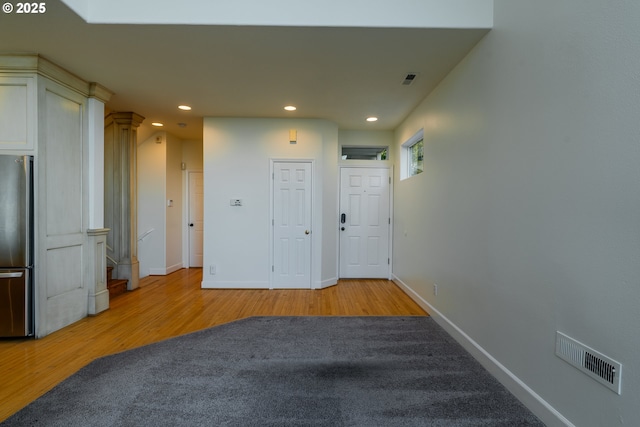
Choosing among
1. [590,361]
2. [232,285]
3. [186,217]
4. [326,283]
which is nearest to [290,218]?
[326,283]

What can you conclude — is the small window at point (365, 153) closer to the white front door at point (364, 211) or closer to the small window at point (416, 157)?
the white front door at point (364, 211)

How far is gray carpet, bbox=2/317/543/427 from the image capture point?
175 centimetres

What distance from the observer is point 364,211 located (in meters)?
5.23

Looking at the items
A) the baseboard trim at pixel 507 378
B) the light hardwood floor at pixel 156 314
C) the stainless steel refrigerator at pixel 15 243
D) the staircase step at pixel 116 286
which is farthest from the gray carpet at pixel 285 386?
the staircase step at pixel 116 286

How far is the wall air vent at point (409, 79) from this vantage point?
306 cm

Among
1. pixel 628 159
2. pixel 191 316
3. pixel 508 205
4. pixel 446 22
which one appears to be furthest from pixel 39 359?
pixel 446 22

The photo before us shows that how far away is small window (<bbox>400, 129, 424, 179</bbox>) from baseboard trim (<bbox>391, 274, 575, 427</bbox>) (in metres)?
2.01

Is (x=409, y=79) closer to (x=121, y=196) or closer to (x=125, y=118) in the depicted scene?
(x=125, y=118)

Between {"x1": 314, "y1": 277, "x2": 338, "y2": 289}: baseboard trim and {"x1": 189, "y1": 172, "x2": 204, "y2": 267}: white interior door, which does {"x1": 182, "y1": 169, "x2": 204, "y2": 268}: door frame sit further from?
{"x1": 314, "y1": 277, "x2": 338, "y2": 289}: baseboard trim

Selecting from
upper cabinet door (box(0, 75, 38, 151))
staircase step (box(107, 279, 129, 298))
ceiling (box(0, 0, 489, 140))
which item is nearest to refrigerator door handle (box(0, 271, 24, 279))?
upper cabinet door (box(0, 75, 38, 151))

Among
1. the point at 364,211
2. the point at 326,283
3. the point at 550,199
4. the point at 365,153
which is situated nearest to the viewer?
the point at 550,199

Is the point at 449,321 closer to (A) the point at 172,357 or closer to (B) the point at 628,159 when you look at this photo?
(B) the point at 628,159

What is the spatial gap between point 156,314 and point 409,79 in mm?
3826

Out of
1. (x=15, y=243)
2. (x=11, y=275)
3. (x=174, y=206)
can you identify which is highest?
(x=174, y=206)
